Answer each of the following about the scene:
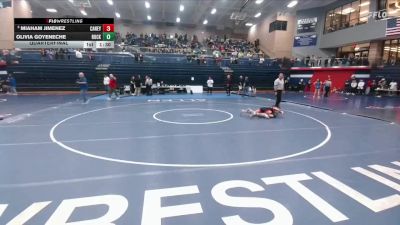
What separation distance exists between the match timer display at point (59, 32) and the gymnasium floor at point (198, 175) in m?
2.46

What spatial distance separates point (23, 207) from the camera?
3.25 meters

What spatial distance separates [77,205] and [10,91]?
21.2 metres

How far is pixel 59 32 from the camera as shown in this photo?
6.64 meters

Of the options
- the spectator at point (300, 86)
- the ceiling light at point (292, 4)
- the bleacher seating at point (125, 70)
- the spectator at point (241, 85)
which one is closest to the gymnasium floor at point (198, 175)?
the spectator at point (241, 85)

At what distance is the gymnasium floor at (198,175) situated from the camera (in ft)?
Result: 10.3

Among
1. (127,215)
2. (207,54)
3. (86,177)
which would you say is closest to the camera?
(127,215)

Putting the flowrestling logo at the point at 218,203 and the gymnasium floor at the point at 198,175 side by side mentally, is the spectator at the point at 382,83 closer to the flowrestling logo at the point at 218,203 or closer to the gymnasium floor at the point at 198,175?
the gymnasium floor at the point at 198,175

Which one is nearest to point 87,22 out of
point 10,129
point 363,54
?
point 10,129

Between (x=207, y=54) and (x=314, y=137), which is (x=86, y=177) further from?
(x=207, y=54)

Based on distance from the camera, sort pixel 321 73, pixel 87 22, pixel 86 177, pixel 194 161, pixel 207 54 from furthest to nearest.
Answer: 1. pixel 207 54
2. pixel 321 73
3. pixel 87 22
4. pixel 194 161
5. pixel 86 177

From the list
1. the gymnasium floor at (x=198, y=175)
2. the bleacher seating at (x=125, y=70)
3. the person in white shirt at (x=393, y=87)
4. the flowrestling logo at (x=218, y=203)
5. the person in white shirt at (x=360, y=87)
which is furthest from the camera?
the person in white shirt at (x=360, y=87)

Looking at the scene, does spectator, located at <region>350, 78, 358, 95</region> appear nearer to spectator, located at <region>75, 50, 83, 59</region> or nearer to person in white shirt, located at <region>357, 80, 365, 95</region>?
person in white shirt, located at <region>357, 80, 365, 95</region>

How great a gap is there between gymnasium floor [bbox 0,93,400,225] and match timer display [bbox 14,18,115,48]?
8.08ft

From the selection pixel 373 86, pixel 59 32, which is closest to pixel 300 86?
pixel 373 86
